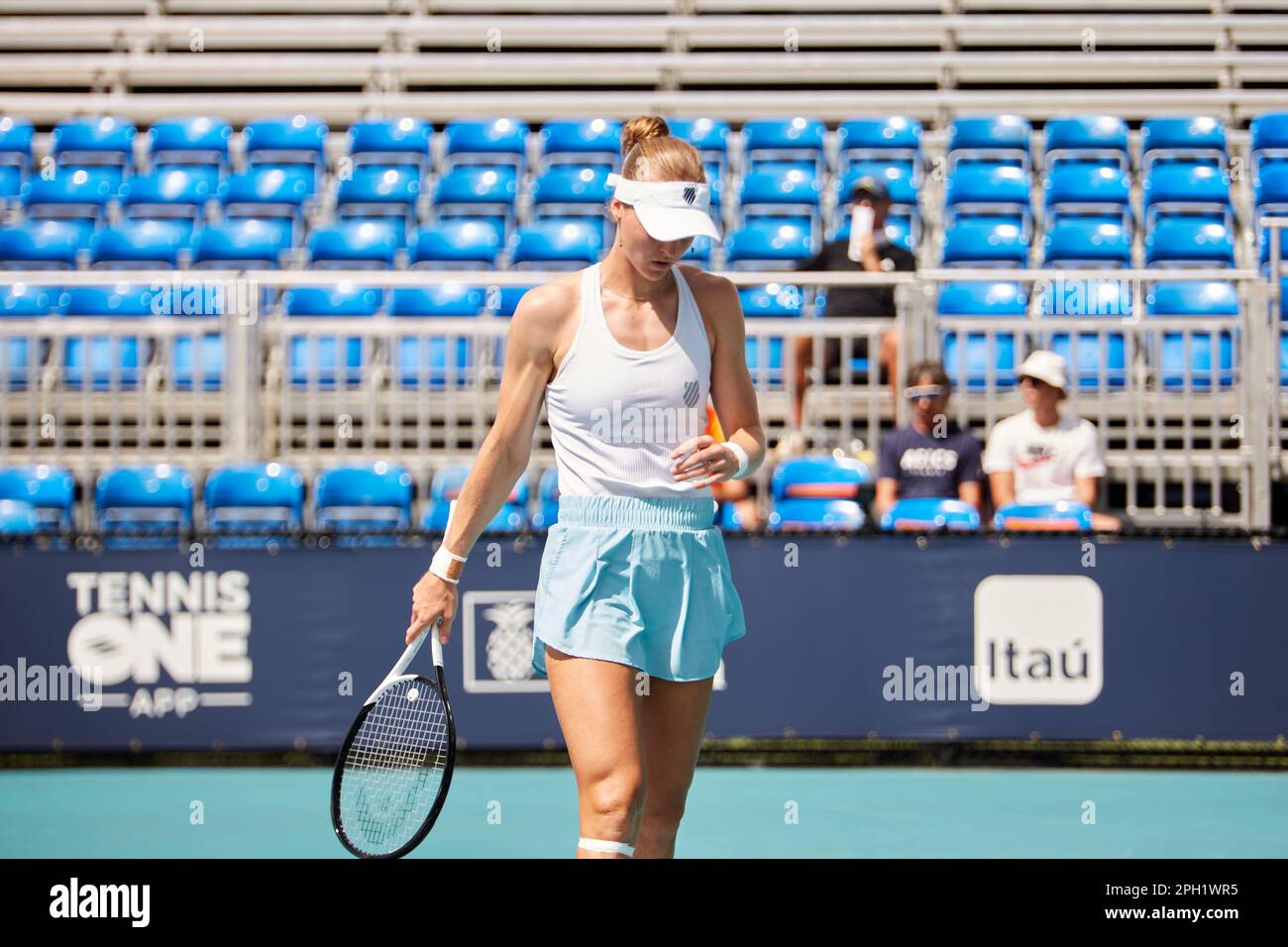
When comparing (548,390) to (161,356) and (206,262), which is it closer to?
(161,356)

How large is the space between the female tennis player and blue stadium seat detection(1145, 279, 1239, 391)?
5512 millimetres

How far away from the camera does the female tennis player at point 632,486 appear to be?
3.67 m

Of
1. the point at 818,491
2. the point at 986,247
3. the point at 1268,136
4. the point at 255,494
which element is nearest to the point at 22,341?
the point at 255,494

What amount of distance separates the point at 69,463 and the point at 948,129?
25.5 feet

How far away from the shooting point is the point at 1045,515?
8.57m

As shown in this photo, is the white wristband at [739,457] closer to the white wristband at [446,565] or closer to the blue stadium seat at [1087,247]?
the white wristband at [446,565]

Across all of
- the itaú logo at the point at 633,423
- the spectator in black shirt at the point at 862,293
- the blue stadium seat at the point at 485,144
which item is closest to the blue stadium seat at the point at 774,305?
the spectator in black shirt at the point at 862,293

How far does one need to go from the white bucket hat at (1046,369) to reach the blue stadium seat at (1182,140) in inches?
177

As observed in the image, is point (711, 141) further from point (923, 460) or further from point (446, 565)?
point (446, 565)

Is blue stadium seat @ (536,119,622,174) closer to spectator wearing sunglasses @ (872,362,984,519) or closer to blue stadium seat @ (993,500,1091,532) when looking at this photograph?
spectator wearing sunglasses @ (872,362,984,519)

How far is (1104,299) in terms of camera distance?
1005 cm

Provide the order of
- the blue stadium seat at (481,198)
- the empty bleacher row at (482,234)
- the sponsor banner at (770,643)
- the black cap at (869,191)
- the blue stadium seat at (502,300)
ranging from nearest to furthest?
1. the sponsor banner at (770,643)
2. the empty bleacher row at (482,234)
3. the black cap at (869,191)
4. the blue stadium seat at (502,300)
5. the blue stadium seat at (481,198)

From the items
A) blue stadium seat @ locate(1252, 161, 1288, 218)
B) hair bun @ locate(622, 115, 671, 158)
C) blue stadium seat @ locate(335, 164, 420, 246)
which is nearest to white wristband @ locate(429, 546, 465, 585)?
hair bun @ locate(622, 115, 671, 158)

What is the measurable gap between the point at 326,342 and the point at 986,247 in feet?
14.9
